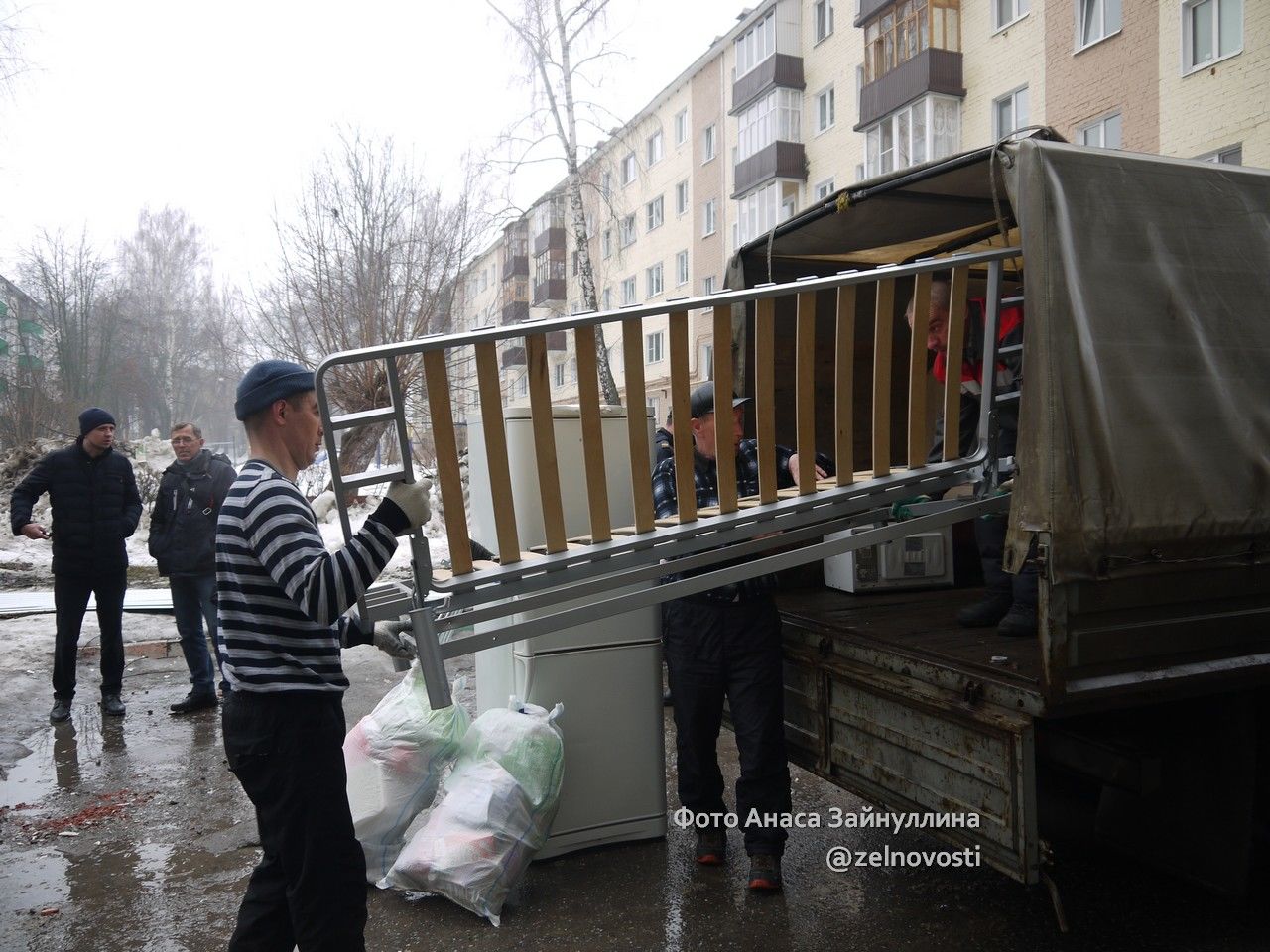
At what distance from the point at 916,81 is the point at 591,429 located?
62.3 feet

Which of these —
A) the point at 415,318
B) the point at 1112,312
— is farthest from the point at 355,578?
the point at 415,318

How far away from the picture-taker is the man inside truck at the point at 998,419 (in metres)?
3.33

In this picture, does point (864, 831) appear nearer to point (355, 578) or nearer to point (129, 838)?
point (355, 578)

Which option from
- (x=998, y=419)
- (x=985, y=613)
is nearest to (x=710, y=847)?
(x=985, y=613)

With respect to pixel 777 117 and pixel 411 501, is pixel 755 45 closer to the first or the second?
pixel 777 117

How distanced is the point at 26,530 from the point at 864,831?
5.40 m

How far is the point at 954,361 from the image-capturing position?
297 centimetres

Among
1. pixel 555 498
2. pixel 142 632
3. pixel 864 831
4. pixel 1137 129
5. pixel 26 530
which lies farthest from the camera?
pixel 1137 129

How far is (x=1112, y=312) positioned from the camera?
2.76 meters

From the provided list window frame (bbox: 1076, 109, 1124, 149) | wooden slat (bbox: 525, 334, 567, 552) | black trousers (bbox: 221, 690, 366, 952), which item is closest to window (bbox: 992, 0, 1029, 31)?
window frame (bbox: 1076, 109, 1124, 149)

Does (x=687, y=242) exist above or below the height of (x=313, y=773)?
above

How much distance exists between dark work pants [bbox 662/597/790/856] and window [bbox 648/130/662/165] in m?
29.5

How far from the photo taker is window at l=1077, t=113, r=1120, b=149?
15.7m

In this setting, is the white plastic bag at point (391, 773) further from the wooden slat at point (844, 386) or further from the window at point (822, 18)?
the window at point (822, 18)
